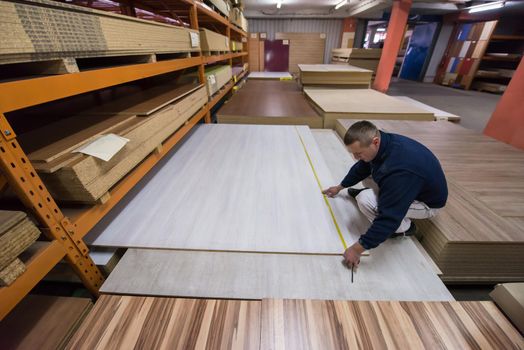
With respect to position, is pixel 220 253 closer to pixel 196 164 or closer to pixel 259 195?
pixel 259 195

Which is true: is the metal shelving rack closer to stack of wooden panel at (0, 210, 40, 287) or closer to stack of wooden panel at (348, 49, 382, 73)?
stack of wooden panel at (0, 210, 40, 287)

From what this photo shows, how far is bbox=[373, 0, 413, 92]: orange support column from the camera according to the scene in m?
6.65

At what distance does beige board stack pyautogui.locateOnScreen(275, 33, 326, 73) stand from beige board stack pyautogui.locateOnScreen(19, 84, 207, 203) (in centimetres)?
1015

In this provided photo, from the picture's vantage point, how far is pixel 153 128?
1901mm

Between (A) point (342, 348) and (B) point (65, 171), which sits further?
(B) point (65, 171)

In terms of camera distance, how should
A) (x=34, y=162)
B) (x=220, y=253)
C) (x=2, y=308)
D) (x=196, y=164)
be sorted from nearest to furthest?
(x=2, y=308) → (x=34, y=162) → (x=220, y=253) → (x=196, y=164)

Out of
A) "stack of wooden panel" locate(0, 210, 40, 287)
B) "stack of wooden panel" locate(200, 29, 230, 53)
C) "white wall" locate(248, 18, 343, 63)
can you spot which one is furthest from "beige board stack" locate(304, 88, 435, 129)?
"white wall" locate(248, 18, 343, 63)

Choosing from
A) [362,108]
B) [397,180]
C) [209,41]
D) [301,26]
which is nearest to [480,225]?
[397,180]

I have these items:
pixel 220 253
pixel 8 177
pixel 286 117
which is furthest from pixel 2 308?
pixel 286 117

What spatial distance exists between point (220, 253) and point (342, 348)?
81 centimetres

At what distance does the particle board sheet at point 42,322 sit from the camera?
106cm

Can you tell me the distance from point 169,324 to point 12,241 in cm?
72

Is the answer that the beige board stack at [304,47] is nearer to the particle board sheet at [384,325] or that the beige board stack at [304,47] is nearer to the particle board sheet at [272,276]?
the particle board sheet at [272,276]

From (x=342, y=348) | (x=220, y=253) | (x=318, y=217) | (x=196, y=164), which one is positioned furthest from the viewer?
(x=196, y=164)
